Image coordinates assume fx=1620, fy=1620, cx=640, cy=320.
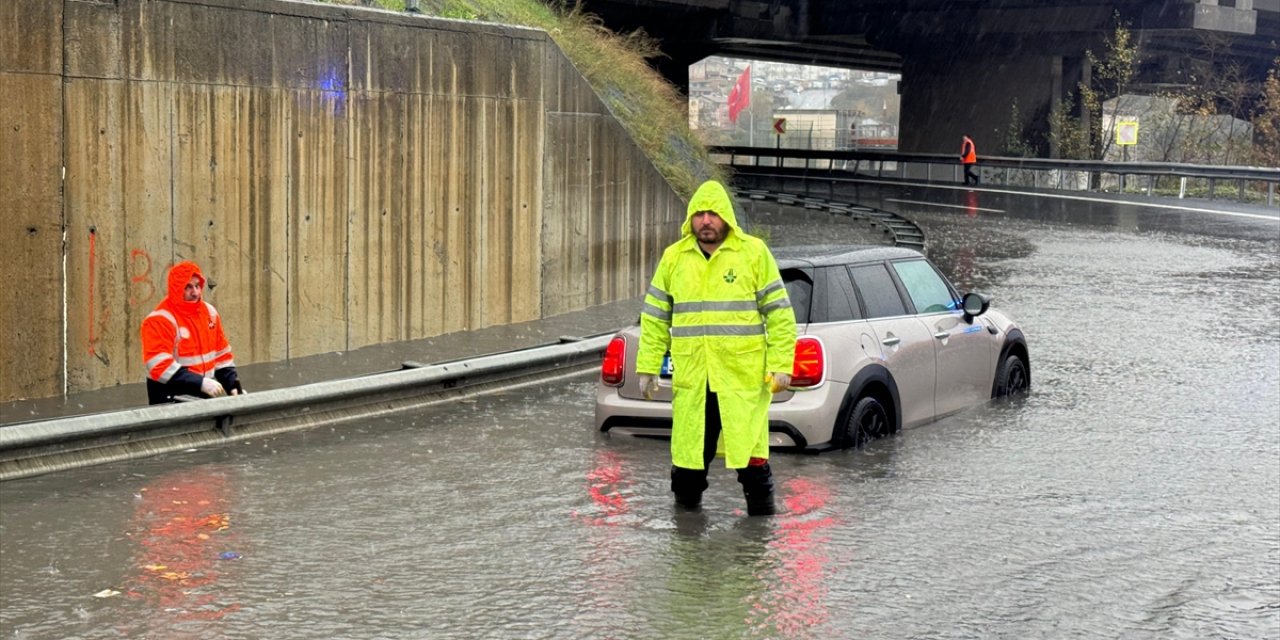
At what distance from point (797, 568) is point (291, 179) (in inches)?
350

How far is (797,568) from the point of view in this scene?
7352 millimetres

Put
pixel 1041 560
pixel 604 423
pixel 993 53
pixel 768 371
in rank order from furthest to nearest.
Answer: pixel 993 53, pixel 604 423, pixel 768 371, pixel 1041 560

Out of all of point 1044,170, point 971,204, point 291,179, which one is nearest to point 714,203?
point 291,179

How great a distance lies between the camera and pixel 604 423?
34.8 feet

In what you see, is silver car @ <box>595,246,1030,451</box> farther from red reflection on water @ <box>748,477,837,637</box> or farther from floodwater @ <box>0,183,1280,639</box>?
red reflection on water @ <box>748,477,837,637</box>

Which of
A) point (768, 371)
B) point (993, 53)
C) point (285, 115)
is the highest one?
point (993, 53)

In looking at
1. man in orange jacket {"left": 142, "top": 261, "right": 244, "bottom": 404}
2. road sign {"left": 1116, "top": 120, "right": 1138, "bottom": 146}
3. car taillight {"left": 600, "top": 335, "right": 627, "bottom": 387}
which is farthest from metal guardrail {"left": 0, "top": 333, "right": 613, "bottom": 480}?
road sign {"left": 1116, "top": 120, "right": 1138, "bottom": 146}

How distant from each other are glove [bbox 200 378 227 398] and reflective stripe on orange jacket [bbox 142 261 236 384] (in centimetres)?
13

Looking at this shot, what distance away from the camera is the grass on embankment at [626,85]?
21.4 m

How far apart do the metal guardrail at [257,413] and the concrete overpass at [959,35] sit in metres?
→ 30.6

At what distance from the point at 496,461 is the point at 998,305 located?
1018 centimetres

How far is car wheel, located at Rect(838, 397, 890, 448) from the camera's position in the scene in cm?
1021

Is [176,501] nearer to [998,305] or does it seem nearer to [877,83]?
[998,305]

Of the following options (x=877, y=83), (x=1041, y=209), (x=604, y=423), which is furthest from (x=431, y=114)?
(x=877, y=83)
